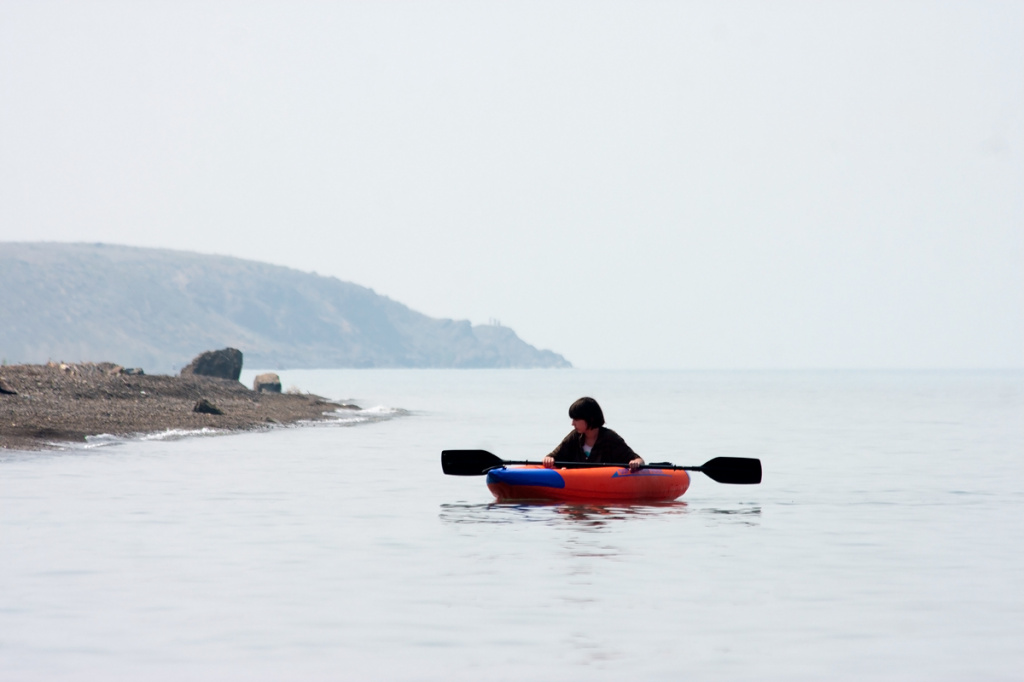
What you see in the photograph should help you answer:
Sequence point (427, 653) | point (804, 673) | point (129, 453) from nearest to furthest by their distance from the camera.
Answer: point (804, 673)
point (427, 653)
point (129, 453)

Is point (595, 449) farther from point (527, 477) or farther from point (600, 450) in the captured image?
point (527, 477)

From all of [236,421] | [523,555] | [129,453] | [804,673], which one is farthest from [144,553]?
[236,421]

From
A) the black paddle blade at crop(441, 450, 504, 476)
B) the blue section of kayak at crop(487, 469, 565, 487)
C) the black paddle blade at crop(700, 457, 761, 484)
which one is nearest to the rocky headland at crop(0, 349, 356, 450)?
the black paddle blade at crop(441, 450, 504, 476)

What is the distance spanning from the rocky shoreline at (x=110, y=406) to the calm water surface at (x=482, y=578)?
5.00 metres

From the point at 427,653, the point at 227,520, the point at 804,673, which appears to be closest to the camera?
the point at 804,673

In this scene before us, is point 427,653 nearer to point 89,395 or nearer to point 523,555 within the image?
point 523,555

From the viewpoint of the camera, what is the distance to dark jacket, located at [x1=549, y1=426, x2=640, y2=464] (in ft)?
58.5

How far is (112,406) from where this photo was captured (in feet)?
124

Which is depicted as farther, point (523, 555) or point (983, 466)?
point (983, 466)

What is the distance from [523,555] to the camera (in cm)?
1320

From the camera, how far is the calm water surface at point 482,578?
334 inches

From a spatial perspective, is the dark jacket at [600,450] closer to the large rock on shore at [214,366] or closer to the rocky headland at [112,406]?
the rocky headland at [112,406]

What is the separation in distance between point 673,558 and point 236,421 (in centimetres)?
2835

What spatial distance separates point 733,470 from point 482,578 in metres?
8.61
